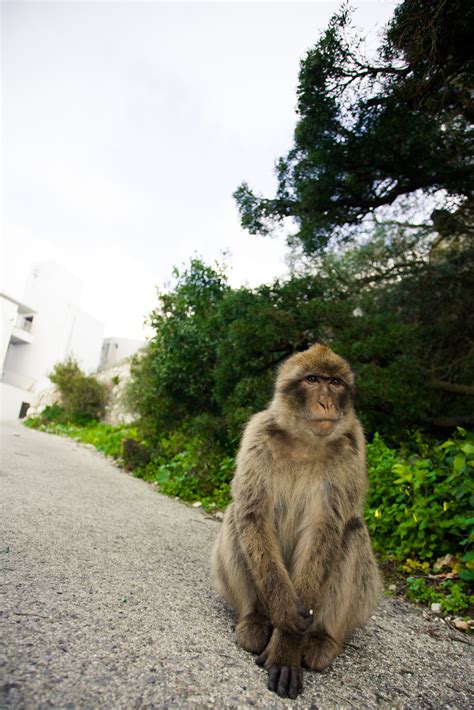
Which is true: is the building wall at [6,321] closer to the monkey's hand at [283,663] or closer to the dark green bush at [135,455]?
the dark green bush at [135,455]

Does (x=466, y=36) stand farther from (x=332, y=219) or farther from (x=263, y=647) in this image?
(x=263, y=647)

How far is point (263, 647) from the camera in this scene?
1.81 m

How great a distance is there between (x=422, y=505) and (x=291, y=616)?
2.20 metres

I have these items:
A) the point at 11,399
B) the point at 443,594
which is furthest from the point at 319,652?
the point at 11,399

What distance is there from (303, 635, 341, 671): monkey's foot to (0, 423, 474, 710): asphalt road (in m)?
0.04

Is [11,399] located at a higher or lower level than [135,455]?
higher

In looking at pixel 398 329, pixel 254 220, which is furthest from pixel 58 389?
pixel 398 329

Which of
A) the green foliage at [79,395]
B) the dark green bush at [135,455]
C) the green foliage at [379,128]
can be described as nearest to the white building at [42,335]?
the green foliage at [79,395]

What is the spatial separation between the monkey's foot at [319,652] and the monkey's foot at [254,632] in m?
0.17

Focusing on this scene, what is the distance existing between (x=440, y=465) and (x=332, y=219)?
130 inches

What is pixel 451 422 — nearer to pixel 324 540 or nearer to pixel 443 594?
pixel 443 594

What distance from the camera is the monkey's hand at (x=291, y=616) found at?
1701 millimetres

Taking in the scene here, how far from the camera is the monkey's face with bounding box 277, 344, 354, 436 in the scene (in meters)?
2.09

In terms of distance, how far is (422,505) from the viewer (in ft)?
11.4
